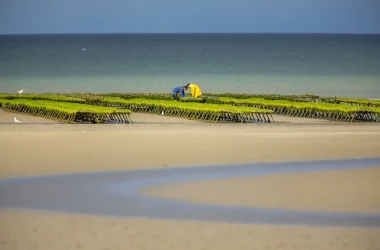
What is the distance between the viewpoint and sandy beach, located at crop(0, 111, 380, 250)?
45.6ft

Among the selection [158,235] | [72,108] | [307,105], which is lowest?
[158,235]

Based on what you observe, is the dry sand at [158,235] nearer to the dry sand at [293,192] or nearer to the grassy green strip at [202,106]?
the dry sand at [293,192]

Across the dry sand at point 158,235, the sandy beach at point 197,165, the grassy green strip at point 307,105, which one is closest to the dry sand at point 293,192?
the sandy beach at point 197,165

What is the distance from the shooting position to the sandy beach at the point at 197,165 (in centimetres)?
1391

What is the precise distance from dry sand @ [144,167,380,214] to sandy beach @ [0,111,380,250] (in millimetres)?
23

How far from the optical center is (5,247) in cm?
1319

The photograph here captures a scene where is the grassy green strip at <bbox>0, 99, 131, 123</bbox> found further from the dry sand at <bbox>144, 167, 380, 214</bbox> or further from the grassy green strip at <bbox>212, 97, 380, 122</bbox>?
the dry sand at <bbox>144, 167, 380, 214</bbox>

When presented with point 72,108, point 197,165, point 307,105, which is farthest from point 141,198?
point 307,105

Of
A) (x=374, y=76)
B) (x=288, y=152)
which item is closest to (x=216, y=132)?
(x=288, y=152)

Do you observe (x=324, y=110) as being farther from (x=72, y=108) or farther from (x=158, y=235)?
(x=158, y=235)

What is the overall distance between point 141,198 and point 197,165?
194 inches

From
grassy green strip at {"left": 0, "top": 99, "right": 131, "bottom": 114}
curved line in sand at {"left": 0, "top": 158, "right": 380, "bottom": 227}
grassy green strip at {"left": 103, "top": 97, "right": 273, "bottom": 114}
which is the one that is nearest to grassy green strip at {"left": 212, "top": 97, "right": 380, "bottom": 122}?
grassy green strip at {"left": 103, "top": 97, "right": 273, "bottom": 114}

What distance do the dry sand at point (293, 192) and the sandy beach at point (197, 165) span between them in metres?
0.02

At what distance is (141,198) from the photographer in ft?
57.3
